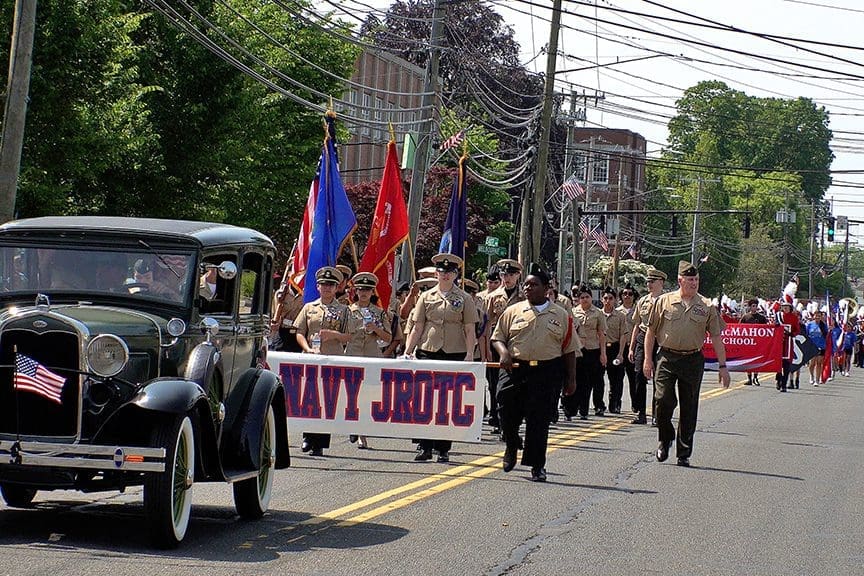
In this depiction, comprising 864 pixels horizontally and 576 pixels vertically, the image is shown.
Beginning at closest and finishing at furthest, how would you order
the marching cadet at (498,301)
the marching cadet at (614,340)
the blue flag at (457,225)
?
the marching cadet at (498,301) < the marching cadet at (614,340) < the blue flag at (457,225)

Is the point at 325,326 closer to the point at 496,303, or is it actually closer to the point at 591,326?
the point at 496,303

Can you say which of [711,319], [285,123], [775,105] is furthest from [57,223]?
[775,105]

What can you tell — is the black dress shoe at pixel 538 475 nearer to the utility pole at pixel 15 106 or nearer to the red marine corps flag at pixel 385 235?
the utility pole at pixel 15 106

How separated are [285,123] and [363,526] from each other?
118 ft

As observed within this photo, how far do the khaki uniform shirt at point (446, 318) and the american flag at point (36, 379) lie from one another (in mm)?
7021

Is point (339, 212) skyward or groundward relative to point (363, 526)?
skyward

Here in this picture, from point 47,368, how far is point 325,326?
22.8 ft

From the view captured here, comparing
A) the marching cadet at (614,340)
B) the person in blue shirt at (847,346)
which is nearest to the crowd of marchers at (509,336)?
the marching cadet at (614,340)

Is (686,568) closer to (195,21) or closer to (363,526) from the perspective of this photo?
(363,526)

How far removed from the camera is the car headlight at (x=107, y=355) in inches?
363

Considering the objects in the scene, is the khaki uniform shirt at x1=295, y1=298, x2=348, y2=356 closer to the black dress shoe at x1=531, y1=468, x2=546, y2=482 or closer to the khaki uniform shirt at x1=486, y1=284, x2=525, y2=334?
the black dress shoe at x1=531, y1=468, x2=546, y2=482

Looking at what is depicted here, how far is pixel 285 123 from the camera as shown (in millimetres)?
45844

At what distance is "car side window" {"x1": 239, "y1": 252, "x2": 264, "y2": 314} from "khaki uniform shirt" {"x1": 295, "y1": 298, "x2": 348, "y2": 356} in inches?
170

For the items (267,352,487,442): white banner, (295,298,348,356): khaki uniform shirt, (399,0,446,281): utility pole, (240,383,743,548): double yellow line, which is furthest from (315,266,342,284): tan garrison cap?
(399,0,446,281): utility pole
